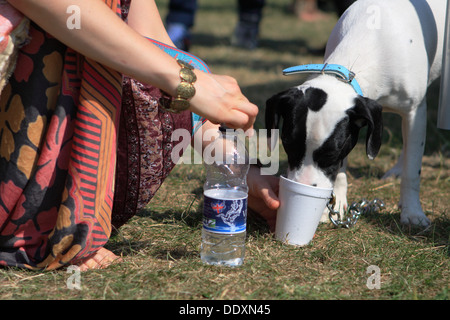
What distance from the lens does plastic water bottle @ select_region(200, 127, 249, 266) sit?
70.1 inches

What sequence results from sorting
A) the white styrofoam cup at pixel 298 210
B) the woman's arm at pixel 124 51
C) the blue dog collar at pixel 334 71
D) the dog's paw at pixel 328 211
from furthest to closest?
the dog's paw at pixel 328 211, the blue dog collar at pixel 334 71, the white styrofoam cup at pixel 298 210, the woman's arm at pixel 124 51

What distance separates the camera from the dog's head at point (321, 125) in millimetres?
2086

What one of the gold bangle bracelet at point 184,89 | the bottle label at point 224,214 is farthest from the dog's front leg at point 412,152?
the gold bangle bracelet at point 184,89

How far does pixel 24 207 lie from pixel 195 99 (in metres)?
0.64

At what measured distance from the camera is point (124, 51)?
1.61 m

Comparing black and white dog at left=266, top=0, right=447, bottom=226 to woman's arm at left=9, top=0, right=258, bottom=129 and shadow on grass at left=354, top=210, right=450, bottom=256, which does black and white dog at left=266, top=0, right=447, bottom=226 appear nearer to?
shadow on grass at left=354, top=210, right=450, bottom=256

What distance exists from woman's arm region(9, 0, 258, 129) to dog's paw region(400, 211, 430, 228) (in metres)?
1.17

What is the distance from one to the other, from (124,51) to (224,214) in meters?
0.58

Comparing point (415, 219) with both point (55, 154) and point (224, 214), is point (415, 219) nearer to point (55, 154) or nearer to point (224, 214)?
point (224, 214)

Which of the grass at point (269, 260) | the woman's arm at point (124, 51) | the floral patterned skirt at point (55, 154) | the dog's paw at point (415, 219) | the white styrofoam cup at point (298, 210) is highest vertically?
the woman's arm at point (124, 51)

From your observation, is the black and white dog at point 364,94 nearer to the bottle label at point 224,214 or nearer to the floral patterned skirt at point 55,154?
the bottle label at point 224,214

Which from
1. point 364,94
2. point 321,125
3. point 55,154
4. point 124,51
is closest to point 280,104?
point 321,125
